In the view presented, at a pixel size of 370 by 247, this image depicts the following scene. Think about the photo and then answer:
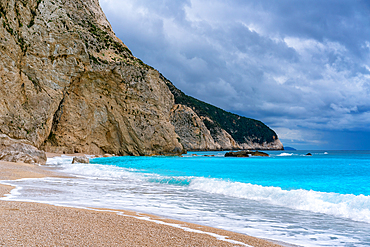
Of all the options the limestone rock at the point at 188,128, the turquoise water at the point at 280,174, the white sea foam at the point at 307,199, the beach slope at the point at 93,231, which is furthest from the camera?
the limestone rock at the point at 188,128

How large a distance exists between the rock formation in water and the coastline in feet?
91.2

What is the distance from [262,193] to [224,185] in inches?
79.9

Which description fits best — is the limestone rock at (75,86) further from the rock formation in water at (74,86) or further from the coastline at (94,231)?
the coastline at (94,231)

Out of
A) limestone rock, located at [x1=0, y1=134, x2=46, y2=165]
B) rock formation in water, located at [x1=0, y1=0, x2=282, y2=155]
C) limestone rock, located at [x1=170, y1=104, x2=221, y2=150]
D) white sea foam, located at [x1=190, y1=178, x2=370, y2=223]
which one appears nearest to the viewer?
white sea foam, located at [x1=190, y1=178, x2=370, y2=223]

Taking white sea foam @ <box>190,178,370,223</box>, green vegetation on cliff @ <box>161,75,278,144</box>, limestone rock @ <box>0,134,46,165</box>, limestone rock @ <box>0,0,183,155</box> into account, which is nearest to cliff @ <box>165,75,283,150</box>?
green vegetation on cliff @ <box>161,75,278,144</box>

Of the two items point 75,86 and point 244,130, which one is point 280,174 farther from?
point 244,130

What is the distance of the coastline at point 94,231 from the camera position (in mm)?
3461

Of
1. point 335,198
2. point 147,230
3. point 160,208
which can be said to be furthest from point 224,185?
point 147,230

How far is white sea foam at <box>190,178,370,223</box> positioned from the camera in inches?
290

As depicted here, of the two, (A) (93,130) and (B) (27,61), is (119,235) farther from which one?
(A) (93,130)

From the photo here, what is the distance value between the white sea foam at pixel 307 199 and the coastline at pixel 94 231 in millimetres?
4374

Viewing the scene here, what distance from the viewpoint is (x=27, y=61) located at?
104 ft

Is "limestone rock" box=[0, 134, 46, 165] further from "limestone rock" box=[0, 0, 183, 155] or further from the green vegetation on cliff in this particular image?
the green vegetation on cliff

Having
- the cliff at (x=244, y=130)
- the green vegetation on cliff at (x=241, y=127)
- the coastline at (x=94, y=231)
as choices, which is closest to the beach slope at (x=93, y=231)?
the coastline at (x=94, y=231)
